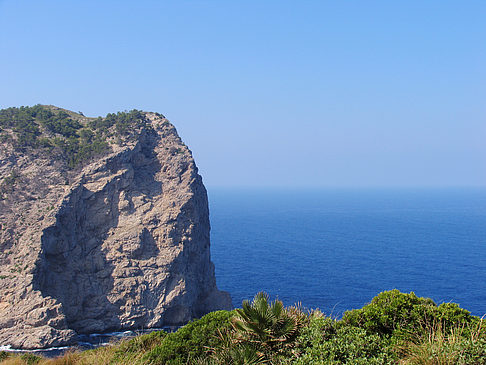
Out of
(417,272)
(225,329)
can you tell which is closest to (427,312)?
(225,329)

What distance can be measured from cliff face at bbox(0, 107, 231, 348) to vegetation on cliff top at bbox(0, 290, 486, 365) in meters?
31.1

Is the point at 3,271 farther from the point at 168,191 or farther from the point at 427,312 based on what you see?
the point at 427,312

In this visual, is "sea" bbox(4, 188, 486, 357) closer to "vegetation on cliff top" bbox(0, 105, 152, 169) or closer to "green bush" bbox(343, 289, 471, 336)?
"green bush" bbox(343, 289, 471, 336)

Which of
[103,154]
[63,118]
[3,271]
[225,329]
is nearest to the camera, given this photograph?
[225,329]

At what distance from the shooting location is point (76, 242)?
4725 cm

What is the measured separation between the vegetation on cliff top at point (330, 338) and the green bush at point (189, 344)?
32 mm

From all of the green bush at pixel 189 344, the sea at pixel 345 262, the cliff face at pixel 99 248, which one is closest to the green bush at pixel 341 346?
the green bush at pixel 189 344

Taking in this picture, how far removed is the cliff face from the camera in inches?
1587

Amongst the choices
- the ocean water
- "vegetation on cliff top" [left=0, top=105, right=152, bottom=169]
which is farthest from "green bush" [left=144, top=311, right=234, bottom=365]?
"vegetation on cliff top" [left=0, top=105, right=152, bottom=169]

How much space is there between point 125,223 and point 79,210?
5963 millimetres

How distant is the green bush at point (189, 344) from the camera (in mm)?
12844

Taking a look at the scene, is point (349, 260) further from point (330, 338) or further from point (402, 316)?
point (330, 338)

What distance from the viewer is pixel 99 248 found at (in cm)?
4800

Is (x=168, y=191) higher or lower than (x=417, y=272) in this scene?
higher
